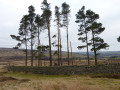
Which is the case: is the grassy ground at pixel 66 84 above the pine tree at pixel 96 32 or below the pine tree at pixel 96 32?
below

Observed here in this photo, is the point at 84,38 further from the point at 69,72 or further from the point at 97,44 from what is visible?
the point at 69,72

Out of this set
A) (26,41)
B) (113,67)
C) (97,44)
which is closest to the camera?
(113,67)

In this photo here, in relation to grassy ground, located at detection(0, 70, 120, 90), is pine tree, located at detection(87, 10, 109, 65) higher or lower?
higher

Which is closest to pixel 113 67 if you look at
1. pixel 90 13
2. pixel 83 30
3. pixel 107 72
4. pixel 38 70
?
pixel 107 72

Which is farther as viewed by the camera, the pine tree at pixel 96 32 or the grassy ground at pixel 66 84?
the pine tree at pixel 96 32

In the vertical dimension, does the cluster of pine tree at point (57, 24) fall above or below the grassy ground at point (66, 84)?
above

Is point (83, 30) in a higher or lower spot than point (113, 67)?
higher

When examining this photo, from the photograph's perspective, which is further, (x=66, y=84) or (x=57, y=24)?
(x=57, y=24)

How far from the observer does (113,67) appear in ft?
61.7

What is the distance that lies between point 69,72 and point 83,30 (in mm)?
9049

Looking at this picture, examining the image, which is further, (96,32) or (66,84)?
(96,32)

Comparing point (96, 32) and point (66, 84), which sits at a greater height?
point (96, 32)

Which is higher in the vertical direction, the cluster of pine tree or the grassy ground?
the cluster of pine tree

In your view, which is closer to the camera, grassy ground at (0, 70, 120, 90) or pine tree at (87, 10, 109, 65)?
grassy ground at (0, 70, 120, 90)
